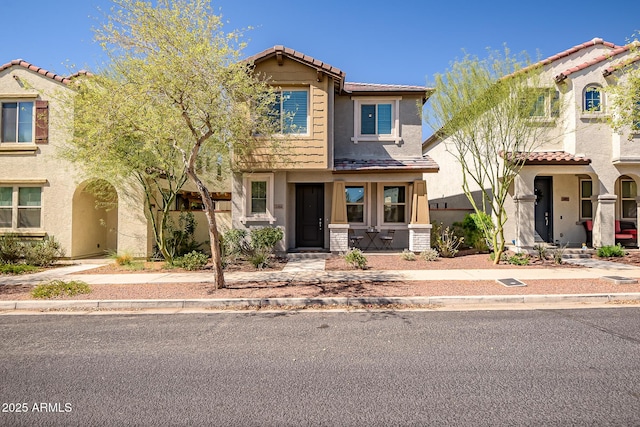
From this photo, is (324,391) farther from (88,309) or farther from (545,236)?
(545,236)

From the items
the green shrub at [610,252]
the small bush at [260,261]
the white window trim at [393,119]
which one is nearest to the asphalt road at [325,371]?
the small bush at [260,261]

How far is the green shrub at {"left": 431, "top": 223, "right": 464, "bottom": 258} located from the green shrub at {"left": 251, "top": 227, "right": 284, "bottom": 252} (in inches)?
237

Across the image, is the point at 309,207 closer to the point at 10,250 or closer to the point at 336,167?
the point at 336,167

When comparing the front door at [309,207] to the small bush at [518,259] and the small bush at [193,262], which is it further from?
the small bush at [518,259]

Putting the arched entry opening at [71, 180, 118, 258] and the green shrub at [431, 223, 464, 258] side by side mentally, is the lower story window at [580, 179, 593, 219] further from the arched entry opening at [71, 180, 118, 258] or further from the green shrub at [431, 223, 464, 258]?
the arched entry opening at [71, 180, 118, 258]

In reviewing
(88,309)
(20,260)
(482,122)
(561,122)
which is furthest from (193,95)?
(561,122)

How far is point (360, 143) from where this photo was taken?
13.8 m

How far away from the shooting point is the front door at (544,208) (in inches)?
559

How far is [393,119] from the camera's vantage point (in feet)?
45.0

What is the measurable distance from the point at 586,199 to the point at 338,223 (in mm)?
10632

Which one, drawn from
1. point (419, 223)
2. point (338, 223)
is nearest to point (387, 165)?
point (419, 223)

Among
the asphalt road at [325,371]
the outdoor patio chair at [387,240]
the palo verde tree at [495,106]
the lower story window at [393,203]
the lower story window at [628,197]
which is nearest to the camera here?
the asphalt road at [325,371]

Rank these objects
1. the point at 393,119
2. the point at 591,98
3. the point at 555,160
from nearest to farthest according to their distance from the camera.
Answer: the point at 555,160 < the point at 591,98 < the point at 393,119

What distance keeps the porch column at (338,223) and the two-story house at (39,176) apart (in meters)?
7.08
